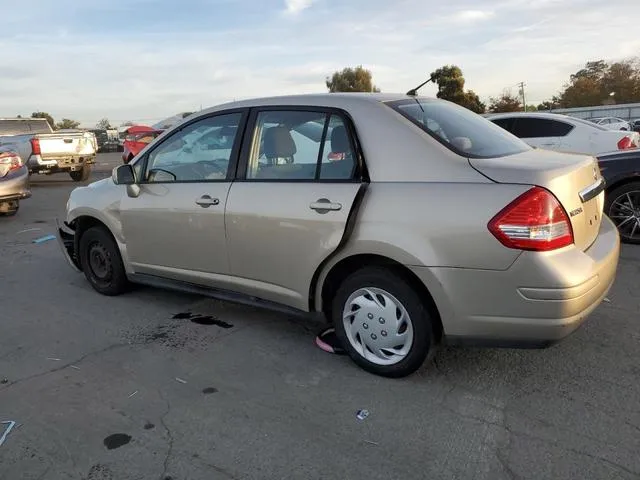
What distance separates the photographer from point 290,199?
11.6 feet

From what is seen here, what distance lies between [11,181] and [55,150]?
5.48 metres

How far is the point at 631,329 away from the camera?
3.94 meters

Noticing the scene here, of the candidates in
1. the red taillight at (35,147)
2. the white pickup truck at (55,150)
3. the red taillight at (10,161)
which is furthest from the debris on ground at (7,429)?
the red taillight at (35,147)

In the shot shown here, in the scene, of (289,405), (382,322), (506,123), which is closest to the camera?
(289,405)

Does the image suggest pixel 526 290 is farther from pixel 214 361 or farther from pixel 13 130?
pixel 13 130

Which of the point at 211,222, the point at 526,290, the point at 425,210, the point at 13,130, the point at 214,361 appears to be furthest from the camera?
the point at 13,130

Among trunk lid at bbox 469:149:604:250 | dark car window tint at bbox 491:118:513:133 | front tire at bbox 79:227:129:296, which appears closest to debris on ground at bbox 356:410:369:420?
trunk lid at bbox 469:149:604:250

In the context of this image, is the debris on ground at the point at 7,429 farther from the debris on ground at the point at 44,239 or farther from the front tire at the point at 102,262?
the debris on ground at the point at 44,239

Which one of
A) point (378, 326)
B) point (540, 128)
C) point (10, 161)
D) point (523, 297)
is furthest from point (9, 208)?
point (523, 297)

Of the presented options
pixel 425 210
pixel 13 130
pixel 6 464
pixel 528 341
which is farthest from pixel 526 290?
pixel 13 130

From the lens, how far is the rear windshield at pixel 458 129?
3.26m

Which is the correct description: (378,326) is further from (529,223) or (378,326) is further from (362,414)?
(529,223)

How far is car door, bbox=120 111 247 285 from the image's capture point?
4.00 metres

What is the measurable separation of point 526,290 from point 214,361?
2.04m
